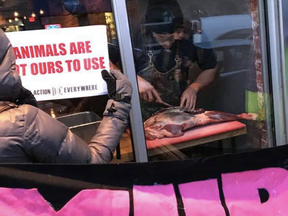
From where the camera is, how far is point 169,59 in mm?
2674

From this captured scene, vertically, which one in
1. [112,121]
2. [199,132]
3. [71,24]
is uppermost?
[71,24]

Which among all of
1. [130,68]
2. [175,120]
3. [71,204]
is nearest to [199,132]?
[175,120]

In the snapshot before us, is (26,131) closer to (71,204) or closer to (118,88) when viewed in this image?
(71,204)

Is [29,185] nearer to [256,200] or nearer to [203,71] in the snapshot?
[256,200]

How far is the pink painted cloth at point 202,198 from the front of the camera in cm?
149

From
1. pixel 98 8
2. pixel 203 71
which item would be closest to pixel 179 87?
pixel 203 71

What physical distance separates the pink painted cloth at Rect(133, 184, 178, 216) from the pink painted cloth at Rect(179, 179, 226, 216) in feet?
0.16

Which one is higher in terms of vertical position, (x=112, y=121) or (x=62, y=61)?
(x=62, y=61)

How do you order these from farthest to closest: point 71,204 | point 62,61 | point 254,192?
point 62,61 < point 254,192 < point 71,204

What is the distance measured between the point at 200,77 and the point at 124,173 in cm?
143

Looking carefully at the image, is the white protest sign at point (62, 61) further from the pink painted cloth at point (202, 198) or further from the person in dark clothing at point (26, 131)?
the pink painted cloth at point (202, 198)

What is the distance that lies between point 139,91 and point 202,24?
0.77m

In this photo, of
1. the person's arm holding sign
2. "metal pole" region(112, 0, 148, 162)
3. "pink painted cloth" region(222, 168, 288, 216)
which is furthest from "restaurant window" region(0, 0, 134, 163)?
"pink painted cloth" region(222, 168, 288, 216)

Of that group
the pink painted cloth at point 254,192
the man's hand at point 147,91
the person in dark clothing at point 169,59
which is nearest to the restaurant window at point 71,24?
the man's hand at point 147,91
